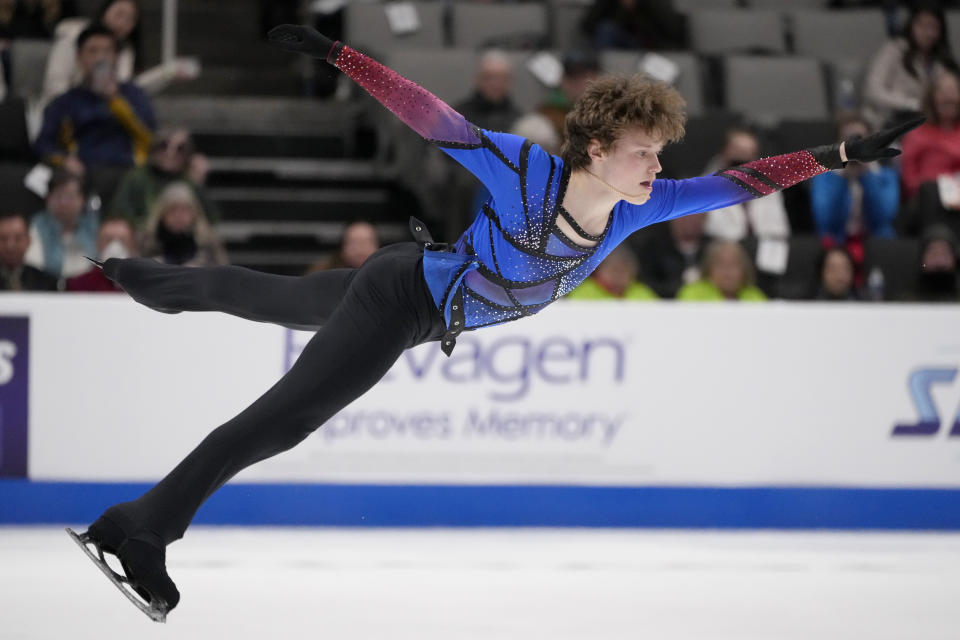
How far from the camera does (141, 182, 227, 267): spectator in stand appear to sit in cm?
607

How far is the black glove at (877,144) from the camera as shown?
135 inches

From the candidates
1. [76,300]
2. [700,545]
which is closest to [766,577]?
[700,545]

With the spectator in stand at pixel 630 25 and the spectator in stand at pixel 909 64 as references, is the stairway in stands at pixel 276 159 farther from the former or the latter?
the spectator in stand at pixel 909 64

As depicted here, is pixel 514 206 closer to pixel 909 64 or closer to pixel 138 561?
pixel 138 561

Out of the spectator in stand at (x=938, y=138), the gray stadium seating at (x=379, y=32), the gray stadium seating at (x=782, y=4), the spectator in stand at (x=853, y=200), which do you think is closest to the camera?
the spectator in stand at (x=853, y=200)

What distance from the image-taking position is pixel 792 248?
677cm

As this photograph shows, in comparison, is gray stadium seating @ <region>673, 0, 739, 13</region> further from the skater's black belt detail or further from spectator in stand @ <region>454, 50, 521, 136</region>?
the skater's black belt detail

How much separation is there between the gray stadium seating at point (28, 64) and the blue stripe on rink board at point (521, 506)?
2.85 meters

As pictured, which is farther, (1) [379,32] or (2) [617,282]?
(1) [379,32]

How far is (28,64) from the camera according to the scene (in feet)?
24.2

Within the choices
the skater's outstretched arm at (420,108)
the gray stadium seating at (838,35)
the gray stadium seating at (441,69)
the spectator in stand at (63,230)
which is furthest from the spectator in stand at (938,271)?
the spectator in stand at (63,230)

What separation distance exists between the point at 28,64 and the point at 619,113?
5168 millimetres

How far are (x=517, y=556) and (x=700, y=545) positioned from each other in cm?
82

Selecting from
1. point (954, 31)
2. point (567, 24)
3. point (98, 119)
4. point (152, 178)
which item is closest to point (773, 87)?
point (567, 24)
